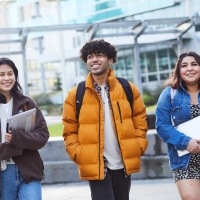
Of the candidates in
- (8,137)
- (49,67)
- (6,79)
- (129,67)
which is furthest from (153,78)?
(49,67)

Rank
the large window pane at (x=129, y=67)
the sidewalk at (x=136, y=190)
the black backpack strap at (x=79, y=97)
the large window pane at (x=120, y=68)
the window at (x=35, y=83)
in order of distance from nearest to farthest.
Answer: the black backpack strap at (x=79, y=97) < the sidewalk at (x=136, y=190) < the large window pane at (x=129, y=67) < the large window pane at (x=120, y=68) < the window at (x=35, y=83)

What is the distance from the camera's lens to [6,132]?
4176 mm

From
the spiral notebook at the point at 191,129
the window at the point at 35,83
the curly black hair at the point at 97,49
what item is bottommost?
the window at the point at 35,83

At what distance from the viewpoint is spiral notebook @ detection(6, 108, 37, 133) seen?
4.13 meters

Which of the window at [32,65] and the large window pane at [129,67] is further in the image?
the window at [32,65]

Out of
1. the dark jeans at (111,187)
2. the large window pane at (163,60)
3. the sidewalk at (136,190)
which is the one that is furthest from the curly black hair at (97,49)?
the large window pane at (163,60)

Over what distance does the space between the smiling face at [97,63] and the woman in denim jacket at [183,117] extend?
0.63 meters

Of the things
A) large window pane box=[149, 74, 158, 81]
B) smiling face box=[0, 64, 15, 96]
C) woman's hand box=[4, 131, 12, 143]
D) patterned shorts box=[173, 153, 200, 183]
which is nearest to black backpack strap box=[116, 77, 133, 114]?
patterned shorts box=[173, 153, 200, 183]

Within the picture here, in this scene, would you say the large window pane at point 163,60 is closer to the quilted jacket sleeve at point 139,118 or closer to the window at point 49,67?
the quilted jacket sleeve at point 139,118

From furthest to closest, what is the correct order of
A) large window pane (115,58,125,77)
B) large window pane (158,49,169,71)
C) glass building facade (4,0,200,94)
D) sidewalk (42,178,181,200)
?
large window pane (115,58,125,77) < large window pane (158,49,169,71) < glass building facade (4,0,200,94) < sidewalk (42,178,181,200)

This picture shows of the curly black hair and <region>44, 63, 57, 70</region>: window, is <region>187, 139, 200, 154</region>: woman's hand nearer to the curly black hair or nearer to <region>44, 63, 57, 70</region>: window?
the curly black hair

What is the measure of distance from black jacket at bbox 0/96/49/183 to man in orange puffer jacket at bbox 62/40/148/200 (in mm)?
400

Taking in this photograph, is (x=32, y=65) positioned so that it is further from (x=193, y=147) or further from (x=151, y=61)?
(x=193, y=147)

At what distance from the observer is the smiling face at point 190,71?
473 cm
